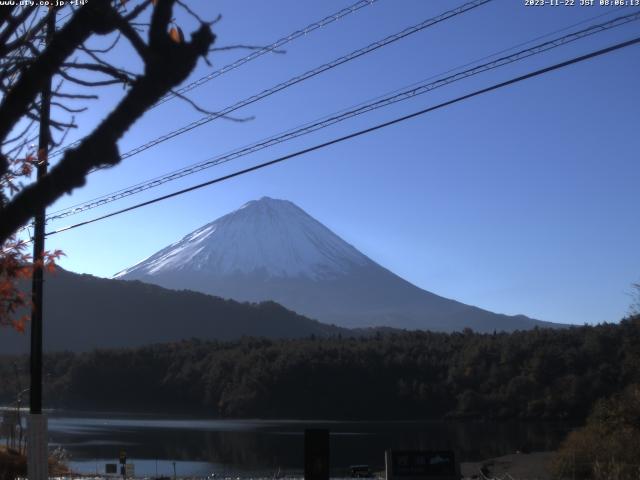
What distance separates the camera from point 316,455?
38.0 feet

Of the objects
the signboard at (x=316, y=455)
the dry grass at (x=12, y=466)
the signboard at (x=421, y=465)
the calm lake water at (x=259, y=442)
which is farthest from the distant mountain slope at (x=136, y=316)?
the signboard at (x=316, y=455)

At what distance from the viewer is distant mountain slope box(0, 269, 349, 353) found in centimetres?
12119

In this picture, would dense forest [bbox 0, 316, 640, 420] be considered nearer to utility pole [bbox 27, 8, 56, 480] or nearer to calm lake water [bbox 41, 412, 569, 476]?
calm lake water [bbox 41, 412, 569, 476]

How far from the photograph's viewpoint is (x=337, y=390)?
7950cm

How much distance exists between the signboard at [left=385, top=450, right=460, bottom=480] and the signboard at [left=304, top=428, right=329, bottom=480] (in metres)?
2.96

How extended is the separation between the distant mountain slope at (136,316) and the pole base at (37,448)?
102 metres

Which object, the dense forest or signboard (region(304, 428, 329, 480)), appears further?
the dense forest

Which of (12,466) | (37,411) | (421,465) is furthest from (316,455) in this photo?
(12,466)

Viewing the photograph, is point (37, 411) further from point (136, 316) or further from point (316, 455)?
point (136, 316)

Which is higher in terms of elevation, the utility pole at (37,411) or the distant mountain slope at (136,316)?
the distant mountain slope at (136,316)

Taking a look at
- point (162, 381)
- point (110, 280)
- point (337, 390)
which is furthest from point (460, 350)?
point (110, 280)

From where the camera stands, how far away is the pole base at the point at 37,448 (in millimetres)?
13531

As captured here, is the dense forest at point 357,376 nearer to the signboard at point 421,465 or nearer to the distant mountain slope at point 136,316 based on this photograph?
the distant mountain slope at point 136,316

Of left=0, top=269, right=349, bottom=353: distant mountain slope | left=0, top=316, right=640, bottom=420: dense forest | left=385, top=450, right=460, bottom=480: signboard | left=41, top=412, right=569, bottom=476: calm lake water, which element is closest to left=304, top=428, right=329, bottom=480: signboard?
left=385, top=450, right=460, bottom=480: signboard
